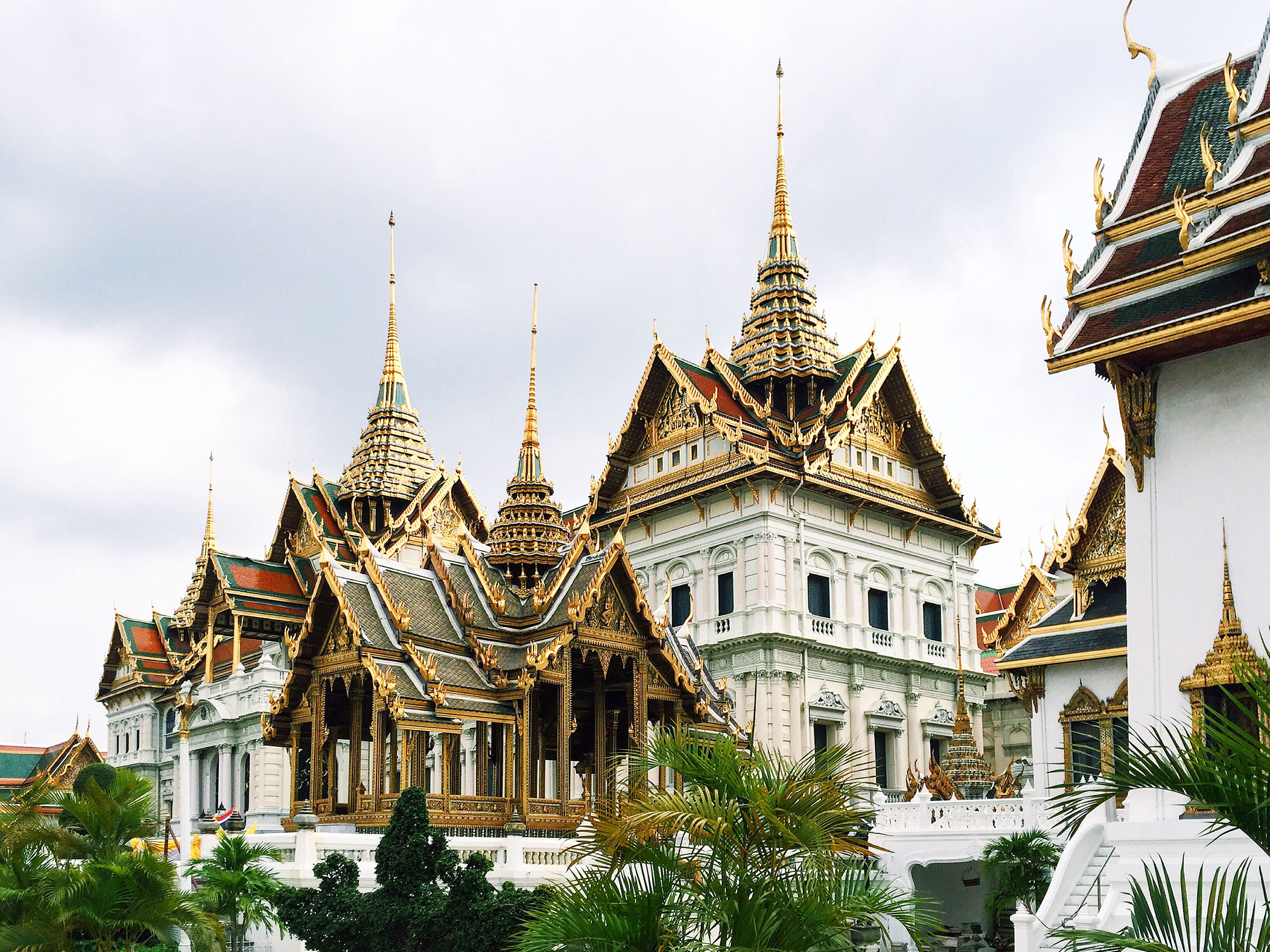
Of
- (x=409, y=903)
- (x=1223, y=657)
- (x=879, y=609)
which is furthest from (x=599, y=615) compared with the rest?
(x=879, y=609)

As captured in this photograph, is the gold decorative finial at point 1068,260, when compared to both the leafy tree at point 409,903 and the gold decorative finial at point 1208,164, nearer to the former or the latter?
the gold decorative finial at point 1208,164

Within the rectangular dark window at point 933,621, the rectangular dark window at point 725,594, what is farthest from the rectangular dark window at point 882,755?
the rectangular dark window at point 725,594

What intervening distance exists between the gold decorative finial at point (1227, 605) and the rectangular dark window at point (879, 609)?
22.3 metres

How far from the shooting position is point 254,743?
42.6 m

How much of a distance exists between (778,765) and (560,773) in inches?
344

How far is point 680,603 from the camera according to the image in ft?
120

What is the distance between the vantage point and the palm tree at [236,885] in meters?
13.3

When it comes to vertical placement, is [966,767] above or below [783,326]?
below

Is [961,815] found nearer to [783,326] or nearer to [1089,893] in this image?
[1089,893]

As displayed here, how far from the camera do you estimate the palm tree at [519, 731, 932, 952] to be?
706cm

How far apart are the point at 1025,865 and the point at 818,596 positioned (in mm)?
17204

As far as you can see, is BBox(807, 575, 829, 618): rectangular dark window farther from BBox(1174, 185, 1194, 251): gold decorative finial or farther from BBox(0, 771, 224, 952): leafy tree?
BBox(0, 771, 224, 952): leafy tree

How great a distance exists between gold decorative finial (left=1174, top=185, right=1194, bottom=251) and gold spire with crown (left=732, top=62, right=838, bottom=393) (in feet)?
75.2

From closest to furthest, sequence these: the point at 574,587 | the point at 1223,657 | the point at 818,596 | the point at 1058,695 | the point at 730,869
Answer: the point at 730,869, the point at 1223,657, the point at 574,587, the point at 1058,695, the point at 818,596
